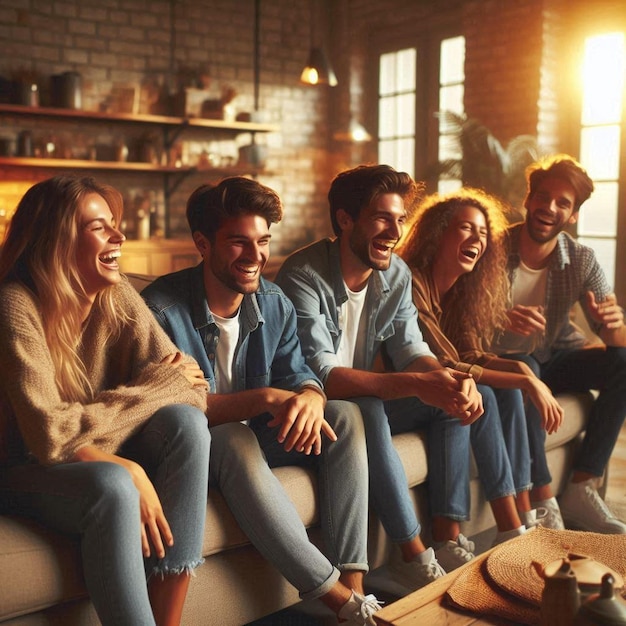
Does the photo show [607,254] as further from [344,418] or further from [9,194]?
[9,194]

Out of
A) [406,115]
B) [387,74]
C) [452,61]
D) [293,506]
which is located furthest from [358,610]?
[387,74]

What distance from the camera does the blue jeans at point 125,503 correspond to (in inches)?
58.6

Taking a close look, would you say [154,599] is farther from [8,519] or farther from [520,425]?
[520,425]

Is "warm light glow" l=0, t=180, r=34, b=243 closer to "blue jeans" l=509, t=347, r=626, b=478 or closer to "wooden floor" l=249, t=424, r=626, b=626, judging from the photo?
"blue jeans" l=509, t=347, r=626, b=478

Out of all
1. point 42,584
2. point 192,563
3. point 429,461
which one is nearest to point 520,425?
point 429,461

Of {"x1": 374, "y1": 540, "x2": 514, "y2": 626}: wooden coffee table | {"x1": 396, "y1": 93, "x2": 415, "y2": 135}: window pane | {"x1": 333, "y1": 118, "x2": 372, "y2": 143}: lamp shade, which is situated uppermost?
{"x1": 396, "y1": 93, "x2": 415, "y2": 135}: window pane

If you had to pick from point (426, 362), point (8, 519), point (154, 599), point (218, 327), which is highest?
point (218, 327)

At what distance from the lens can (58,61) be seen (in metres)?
5.72

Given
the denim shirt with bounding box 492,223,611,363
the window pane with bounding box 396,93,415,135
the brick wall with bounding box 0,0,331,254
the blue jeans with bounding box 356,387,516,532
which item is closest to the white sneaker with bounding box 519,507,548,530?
the blue jeans with bounding box 356,387,516,532

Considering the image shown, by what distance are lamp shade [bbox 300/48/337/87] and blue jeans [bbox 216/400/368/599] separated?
13.4 ft

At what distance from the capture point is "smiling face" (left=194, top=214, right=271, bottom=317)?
6.66ft

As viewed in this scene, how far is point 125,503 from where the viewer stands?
1509 millimetres

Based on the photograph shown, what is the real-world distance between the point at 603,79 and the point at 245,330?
3.96m

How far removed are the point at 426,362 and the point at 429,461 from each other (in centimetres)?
30
